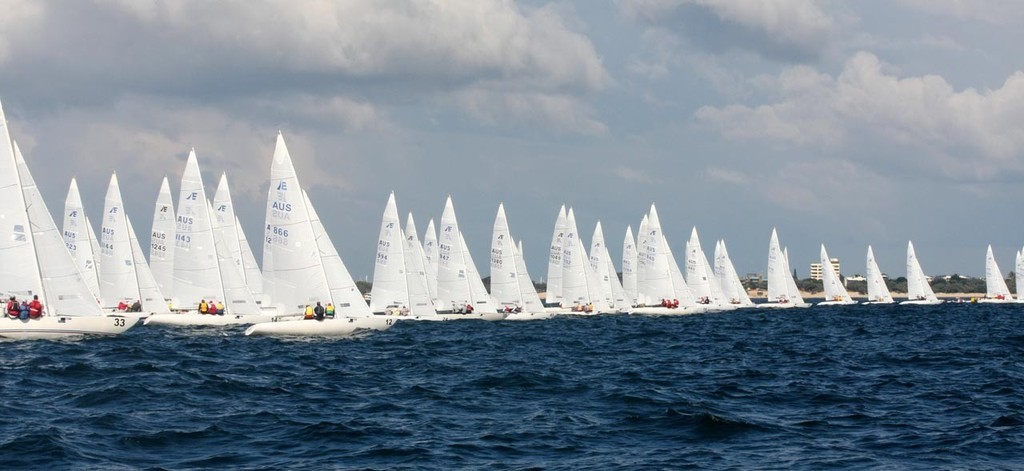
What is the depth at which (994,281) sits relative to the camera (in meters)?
131

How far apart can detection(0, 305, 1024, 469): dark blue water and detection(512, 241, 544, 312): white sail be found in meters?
36.7

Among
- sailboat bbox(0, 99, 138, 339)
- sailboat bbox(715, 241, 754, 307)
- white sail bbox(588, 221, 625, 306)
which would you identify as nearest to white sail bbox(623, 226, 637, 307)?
white sail bbox(588, 221, 625, 306)

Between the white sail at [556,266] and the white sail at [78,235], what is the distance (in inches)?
1394

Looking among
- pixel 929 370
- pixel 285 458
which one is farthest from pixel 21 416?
pixel 929 370

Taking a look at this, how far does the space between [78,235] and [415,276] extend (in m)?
19.1

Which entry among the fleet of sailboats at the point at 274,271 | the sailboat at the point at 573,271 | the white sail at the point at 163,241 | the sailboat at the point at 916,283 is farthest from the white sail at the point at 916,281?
the white sail at the point at 163,241

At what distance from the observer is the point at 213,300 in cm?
5697

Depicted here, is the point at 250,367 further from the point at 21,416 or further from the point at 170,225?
the point at 170,225

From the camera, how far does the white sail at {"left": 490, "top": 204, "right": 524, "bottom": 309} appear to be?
249ft

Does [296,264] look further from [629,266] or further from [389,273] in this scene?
[629,266]

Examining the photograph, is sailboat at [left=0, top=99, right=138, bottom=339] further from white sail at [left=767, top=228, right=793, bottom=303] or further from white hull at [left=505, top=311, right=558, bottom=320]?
white sail at [left=767, top=228, right=793, bottom=303]

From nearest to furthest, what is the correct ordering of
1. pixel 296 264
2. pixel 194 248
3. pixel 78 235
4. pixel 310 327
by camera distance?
pixel 310 327
pixel 296 264
pixel 194 248
pixel 78 235

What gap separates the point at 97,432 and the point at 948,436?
14044 millimetres

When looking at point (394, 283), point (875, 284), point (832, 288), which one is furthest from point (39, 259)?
point (875, 284)
